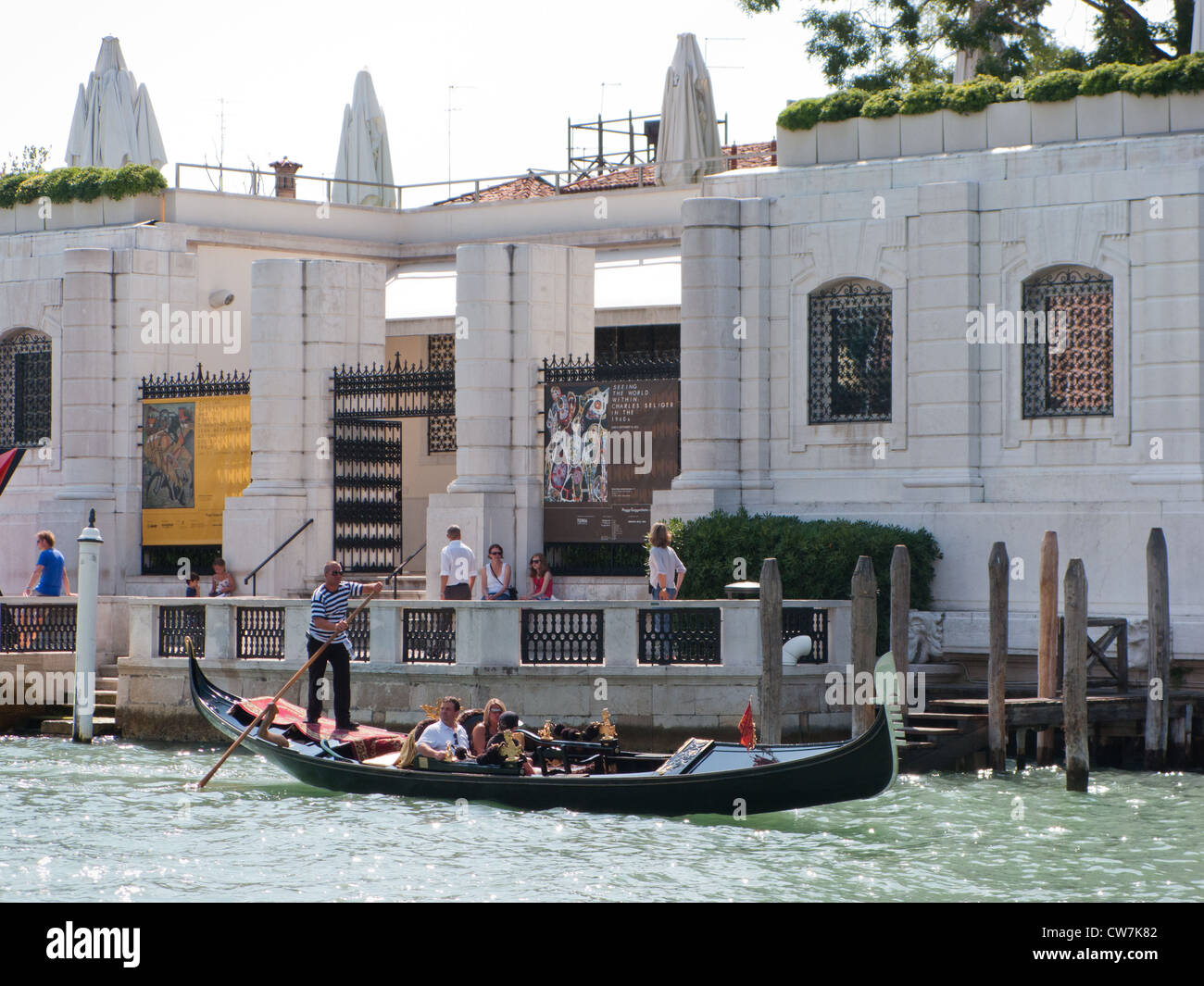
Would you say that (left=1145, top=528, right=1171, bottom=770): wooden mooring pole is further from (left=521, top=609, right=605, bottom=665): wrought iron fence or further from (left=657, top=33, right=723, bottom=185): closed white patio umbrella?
(left=657, top=33, right=723, bottom=185): closed white patio umbrella

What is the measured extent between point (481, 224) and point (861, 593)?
1508 cm

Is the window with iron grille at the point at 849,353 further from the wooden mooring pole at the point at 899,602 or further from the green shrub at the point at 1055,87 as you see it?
the wooden mooring pole at the point at 899,602

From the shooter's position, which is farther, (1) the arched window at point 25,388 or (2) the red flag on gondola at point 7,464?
(1) the arched window at point 25,388

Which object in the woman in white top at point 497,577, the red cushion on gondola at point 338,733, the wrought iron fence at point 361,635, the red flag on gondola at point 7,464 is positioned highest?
the red flag on gondola at point 7,464

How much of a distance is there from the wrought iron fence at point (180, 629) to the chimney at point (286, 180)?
37.0 ft

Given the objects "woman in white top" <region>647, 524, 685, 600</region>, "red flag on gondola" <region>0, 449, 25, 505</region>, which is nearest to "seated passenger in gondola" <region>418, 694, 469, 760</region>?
"woman in white top" <region>647, 524, 685, 600</region>

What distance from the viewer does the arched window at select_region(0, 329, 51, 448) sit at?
97.6 feet

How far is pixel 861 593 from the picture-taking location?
19.6m

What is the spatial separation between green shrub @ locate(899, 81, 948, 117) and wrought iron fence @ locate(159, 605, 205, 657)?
33.8 ft

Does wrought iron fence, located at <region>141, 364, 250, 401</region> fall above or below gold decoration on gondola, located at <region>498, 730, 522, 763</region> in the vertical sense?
above

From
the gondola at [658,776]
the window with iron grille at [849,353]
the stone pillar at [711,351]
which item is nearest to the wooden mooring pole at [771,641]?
the gondola at [658,776]

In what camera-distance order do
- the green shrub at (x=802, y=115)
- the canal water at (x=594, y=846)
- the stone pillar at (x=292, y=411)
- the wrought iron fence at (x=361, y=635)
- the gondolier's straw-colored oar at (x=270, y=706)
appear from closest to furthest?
the canal water at (x=594, y=846), the gondolier's straw-colored oar at (x=270, y=706), the wrought iron fence at (x=361, y=635), the green shrub at (x=802, y=115), the stone pillar at (x=292, y=411)

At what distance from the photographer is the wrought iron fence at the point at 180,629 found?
2355cm
